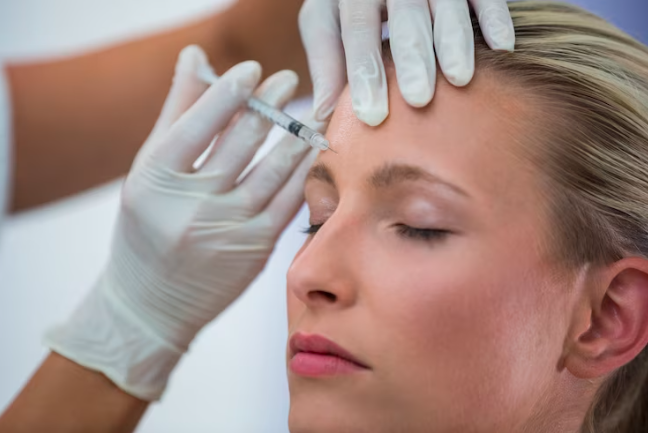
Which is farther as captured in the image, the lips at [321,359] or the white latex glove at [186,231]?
the white latex glove at [186,231]

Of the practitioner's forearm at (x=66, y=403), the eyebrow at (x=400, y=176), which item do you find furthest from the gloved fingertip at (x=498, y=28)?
the practitioner's forearm at (x=66, y=403)

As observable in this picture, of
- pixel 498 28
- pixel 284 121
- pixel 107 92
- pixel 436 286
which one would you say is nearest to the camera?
pixel 436 286

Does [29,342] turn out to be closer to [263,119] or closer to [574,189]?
[263,119]

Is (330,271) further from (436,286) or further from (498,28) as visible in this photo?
(498,28)

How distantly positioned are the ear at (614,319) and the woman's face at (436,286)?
0.04m

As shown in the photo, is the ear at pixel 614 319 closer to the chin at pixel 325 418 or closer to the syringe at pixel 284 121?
the chin at pixel 325 418

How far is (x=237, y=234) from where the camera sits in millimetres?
1461

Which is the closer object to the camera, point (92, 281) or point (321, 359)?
point (321, 359)

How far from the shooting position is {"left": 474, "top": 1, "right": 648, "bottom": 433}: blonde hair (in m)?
1.08

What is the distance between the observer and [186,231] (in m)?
1.43

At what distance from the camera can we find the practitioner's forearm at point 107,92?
181 cm

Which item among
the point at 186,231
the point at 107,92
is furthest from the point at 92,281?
the point at 186,231

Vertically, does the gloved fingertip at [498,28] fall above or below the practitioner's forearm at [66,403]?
above

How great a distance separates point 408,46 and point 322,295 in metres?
0.42
